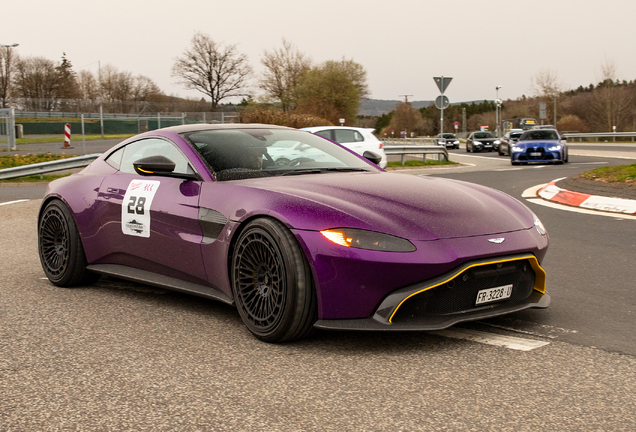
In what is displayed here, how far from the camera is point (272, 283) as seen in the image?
12.6ft

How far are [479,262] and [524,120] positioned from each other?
6635 centimetres

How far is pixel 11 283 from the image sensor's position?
18.9 feet

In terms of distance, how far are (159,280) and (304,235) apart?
1476 millimetres

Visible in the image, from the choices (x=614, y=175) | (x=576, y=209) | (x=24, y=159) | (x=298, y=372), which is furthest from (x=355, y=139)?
(x=298, y=372)

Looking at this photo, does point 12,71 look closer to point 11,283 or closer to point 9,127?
point 9,127

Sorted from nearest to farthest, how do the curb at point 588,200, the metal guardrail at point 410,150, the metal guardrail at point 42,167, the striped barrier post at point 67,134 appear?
1. the curb at point 588,200
2. the metal guardrail at point 42,167
3. the metal guardrail at point 410,150
4. the striped barrier post at point 67,134

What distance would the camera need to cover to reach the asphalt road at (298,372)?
2.81 metres

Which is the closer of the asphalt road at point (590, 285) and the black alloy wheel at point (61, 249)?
the asphalt road at point (590, 285)

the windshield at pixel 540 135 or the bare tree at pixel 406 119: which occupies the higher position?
the bare tree at pixel 406 119

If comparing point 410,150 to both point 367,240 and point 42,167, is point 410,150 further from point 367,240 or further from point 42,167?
point 367,240

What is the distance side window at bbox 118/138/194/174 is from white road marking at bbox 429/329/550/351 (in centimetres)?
200

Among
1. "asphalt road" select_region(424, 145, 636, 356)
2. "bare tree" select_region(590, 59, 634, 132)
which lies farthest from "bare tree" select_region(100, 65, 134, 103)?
"asphalt road" select_region(424, 145, 636, 356)

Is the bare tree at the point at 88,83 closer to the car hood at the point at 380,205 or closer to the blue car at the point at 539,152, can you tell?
the blue car at the point at 539,152

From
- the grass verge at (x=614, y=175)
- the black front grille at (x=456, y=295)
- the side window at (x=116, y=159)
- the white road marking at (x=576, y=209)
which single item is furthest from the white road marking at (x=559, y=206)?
the side window at (x=116, y=159)
